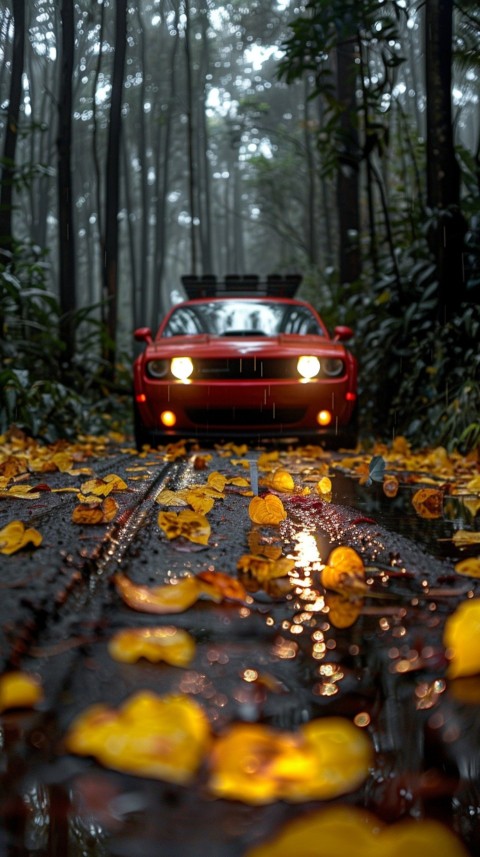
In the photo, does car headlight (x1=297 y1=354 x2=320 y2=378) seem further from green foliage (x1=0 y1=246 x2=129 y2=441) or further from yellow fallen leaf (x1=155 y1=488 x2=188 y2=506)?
yellow fallen leaf (x1=155 y1=488 x2=188 y2=506)

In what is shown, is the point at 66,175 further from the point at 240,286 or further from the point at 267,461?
the point at 267,461

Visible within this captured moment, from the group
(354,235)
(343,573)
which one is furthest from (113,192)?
(343,573)

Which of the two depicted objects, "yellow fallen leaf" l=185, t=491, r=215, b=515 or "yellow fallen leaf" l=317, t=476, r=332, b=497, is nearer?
"yellow fallen leaf" l=185, t=491, r=215, b=515

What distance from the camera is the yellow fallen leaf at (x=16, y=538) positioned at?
179 centimetres

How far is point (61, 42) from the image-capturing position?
826cm

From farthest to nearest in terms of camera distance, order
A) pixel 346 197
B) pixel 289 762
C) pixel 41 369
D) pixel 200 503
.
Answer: pixel 346 197 < pixel 41 369 < pixel 200 503 < pixel 289 762

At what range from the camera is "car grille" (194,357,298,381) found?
4883 mm

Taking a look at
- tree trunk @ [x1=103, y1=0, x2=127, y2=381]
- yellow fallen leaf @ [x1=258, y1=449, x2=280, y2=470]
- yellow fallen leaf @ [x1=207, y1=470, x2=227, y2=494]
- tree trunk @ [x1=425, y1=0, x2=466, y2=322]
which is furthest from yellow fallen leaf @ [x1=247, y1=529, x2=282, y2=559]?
tree trunk @ [x1=103, y1=0, x2=127, y2=381]

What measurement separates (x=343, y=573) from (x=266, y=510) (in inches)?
29.1

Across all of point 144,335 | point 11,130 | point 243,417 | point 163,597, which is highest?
point 11,130

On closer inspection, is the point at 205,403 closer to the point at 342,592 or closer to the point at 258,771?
the point at 342,592

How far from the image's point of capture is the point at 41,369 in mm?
7176

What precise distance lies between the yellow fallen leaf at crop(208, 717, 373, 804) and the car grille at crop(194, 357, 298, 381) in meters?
4.03

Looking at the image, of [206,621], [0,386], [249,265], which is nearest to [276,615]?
[206,621]
